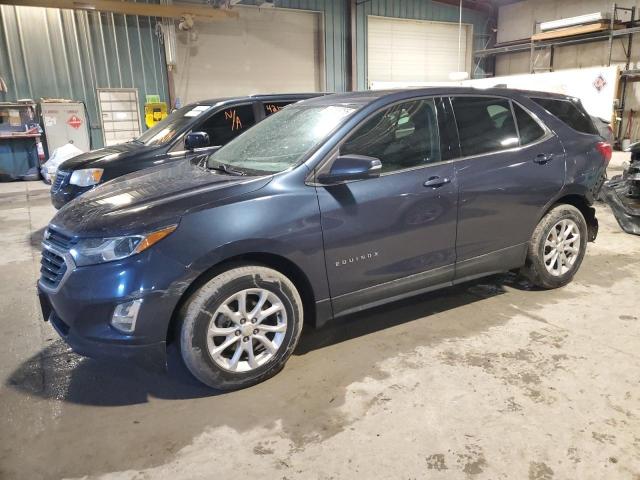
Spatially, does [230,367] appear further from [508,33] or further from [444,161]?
[508,33]

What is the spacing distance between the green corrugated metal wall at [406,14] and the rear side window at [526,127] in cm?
1287

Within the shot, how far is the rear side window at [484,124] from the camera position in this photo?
10.7 ft

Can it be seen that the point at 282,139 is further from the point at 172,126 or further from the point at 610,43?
the point at 610,43

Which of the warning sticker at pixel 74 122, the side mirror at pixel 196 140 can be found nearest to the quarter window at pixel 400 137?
the side mirror at pixel 196 140

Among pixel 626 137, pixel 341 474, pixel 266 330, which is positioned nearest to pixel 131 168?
pixel 266 330

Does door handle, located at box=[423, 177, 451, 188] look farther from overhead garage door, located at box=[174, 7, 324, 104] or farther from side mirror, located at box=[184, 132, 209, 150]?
overhead garage door, located at box=[174, 7, 324, 104]

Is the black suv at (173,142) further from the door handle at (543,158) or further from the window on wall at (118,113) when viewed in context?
the window on wall at (118,113)

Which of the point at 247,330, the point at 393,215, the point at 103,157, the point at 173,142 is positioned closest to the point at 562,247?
the point at 393,215

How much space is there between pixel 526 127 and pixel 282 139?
1.81 metres

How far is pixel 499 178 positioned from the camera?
10.9 feet

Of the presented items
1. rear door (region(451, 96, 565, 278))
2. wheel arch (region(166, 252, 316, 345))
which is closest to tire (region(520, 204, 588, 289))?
rear door (region(451, 96, 565, 278))

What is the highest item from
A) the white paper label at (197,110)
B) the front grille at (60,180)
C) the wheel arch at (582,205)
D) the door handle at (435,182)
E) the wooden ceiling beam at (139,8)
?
the wooden ceiling beam at (139,8)

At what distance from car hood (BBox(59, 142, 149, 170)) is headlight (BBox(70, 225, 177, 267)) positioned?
132 inches

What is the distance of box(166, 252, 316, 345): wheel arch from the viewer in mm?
2475
